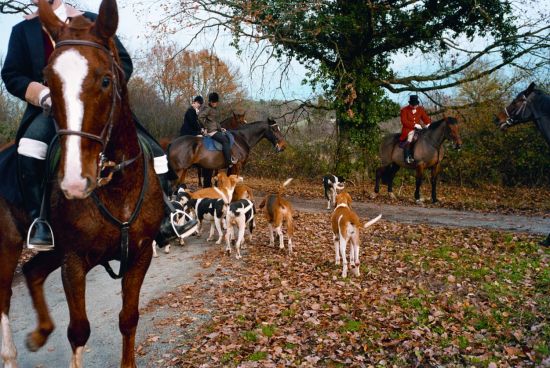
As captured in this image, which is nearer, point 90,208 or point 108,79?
point 108,79

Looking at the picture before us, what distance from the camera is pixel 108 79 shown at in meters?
2.90

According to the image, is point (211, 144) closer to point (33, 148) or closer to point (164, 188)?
point (164, 188)

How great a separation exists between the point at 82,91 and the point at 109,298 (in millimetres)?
5383

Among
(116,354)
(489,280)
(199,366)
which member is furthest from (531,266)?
(116,354)

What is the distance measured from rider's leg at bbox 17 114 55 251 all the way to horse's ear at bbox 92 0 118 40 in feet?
3.78

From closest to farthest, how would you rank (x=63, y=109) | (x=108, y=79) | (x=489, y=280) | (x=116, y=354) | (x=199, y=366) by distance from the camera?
(x=63, y=109), (x=108, y=79), (x=199, y=366), (x=116, y=354), (x=489, y=280)

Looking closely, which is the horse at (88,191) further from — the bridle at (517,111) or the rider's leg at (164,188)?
the bridle at (517,111)

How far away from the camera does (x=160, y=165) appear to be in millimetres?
4191

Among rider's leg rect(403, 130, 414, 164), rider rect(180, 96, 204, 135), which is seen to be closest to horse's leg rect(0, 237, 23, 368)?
rider rect(180, 96, 204, 135)

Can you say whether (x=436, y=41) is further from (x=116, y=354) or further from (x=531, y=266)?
(x=116, y=354)

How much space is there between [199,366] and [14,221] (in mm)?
2322

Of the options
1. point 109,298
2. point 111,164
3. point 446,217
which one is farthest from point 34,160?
point 446,217

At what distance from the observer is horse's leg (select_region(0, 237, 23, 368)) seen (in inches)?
164

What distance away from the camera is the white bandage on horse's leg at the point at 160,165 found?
4153 millimetres
